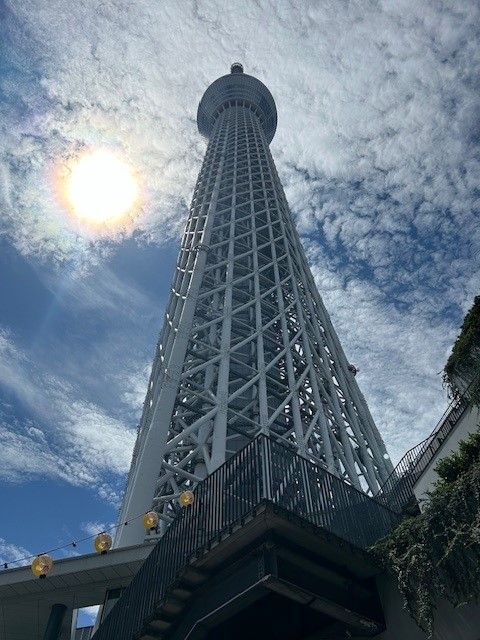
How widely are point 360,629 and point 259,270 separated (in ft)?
88.8

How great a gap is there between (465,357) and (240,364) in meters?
16.7

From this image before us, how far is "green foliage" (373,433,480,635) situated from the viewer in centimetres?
902

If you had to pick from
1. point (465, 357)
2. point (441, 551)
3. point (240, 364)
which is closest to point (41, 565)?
point (441, 551)

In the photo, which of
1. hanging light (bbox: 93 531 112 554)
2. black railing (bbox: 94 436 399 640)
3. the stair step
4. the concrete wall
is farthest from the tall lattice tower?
the concrete wall

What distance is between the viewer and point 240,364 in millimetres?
28984

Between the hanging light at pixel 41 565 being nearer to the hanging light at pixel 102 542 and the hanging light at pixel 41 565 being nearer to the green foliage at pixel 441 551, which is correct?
the hanging light at pixel 102 542

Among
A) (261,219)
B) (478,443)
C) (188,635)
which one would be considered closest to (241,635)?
(188,635)

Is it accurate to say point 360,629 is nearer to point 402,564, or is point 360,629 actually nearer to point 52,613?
point 402,564

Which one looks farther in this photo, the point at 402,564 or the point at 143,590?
the point at 143,590

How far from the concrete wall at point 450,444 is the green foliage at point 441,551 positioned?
5.00ft

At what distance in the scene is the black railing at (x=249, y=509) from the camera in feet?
35.7

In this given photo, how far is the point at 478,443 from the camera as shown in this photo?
1070 cm

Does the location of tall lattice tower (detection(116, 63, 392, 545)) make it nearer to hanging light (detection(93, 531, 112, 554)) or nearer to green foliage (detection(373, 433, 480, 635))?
hanging light (detection(93, 531, 112, 554))

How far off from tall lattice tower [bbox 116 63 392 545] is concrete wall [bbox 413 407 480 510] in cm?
999
